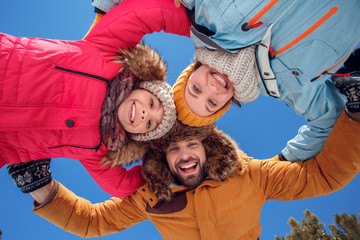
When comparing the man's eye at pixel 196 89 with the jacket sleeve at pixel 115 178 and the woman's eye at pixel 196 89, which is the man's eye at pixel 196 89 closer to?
the woman's eye at pixel 196 89

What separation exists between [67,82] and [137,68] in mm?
561

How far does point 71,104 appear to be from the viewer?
1654mm

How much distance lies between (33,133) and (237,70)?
164cm

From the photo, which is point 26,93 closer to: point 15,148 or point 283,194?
point 15,148

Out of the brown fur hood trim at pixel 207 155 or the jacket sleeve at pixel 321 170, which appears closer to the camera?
the jacket sleeve at pixel 321 170

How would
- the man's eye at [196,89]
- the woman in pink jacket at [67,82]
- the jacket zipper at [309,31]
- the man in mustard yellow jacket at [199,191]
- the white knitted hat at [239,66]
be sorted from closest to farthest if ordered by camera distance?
the jacket zipper at [309,31] → the woman in pink jacket at [67,82] → the white knitted hat at [239,66] → the man's eye at [196,89] → the man in mustard yellow jacket at [199,191]

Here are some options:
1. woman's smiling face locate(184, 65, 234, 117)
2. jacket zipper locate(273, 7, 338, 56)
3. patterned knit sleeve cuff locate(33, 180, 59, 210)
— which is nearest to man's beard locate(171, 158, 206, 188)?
woman's smiling face locate(184, 65, 234, 117)

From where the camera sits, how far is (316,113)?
6.04ft

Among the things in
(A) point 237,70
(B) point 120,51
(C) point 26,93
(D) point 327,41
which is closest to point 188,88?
(A) point 237,70

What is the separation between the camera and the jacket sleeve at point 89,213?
2.37 meters

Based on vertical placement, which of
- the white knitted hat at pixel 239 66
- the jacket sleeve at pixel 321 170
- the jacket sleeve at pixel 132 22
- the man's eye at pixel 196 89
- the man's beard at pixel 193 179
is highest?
the jacket sleeve at pixel 132 22

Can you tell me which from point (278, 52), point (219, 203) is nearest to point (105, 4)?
point (278, 52)

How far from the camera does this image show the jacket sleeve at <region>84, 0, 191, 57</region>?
1.70m

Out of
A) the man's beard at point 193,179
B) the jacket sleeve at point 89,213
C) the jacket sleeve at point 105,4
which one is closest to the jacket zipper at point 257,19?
the jacket sleeve at point 105,4
